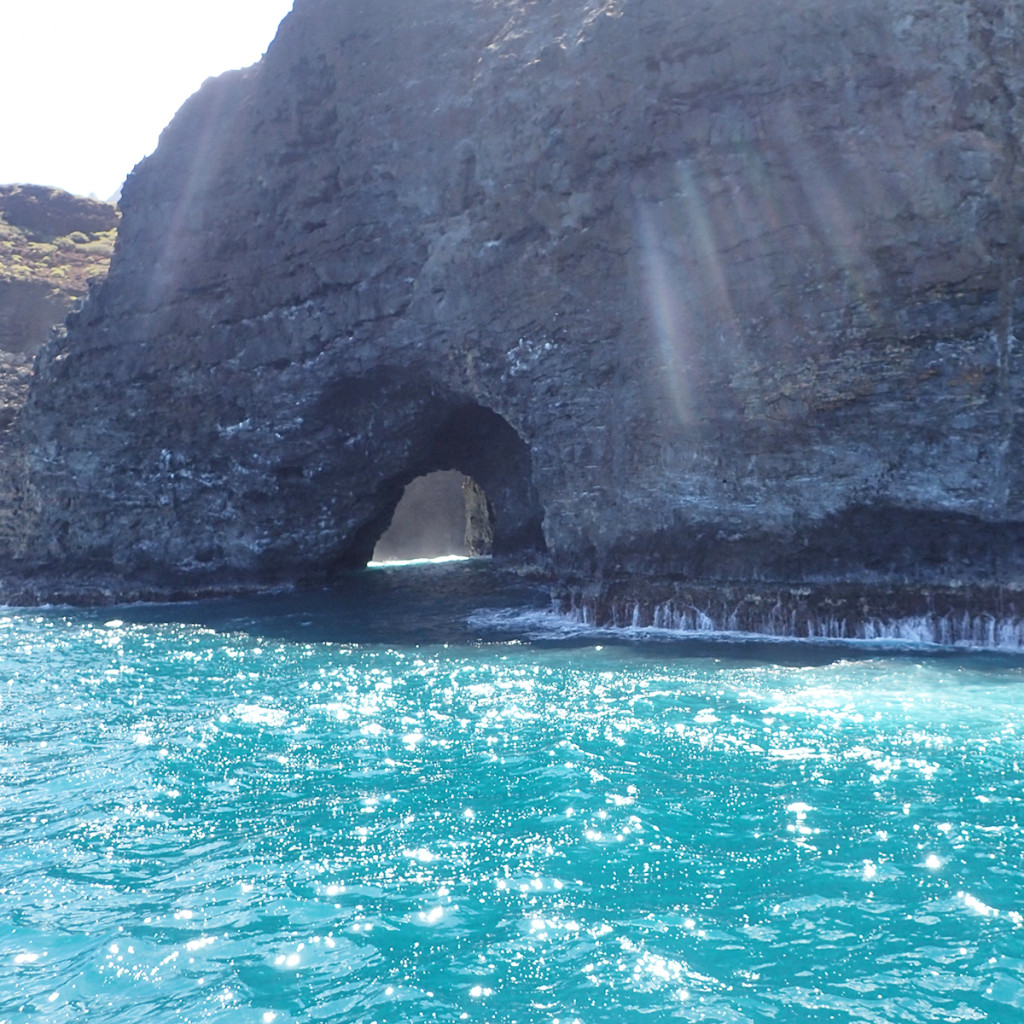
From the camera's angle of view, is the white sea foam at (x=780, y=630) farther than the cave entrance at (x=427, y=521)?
No

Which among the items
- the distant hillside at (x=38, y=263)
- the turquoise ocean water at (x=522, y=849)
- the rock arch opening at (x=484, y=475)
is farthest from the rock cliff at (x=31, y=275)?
A: the turquoise ocean water at (x=522, y=849)

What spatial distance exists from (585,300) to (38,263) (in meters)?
38.4

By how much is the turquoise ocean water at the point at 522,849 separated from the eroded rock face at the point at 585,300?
6030 millimetres

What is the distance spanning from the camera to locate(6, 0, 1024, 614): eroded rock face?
19656 mm

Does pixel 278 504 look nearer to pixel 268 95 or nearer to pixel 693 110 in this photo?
pixel 268 95

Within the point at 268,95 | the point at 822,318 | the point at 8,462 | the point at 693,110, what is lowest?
the point at 8,462

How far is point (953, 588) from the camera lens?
787 inches

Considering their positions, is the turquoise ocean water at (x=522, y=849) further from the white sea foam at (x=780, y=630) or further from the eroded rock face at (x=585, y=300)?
the eroded rock face at (x=585, y=300)

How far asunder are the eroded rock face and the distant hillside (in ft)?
36.4

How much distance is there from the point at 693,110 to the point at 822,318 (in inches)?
252

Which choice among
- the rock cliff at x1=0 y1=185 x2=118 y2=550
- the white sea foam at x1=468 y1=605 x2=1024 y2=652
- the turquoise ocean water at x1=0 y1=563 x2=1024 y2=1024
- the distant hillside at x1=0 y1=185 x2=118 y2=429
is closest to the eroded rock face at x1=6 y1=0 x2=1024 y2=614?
the white sea foam at x1=468 y1=605 x2=1024 y2=652

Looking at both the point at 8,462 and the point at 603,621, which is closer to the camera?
the point at 603,621

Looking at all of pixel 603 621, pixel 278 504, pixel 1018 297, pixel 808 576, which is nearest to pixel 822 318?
pixel 1018 297

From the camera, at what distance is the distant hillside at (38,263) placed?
42441mm
